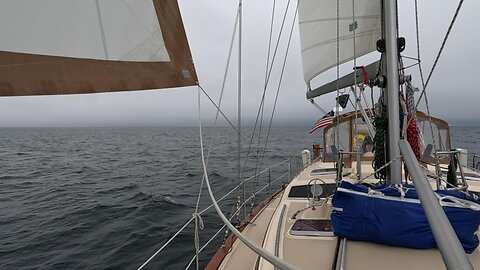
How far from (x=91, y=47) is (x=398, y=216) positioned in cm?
235

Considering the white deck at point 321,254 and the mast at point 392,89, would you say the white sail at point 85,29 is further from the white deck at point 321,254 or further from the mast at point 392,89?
the mast at point 392,89

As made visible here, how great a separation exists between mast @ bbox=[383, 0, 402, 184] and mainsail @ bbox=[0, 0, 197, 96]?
2.07 meters

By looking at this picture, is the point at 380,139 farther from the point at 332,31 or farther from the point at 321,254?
the point at 332,31

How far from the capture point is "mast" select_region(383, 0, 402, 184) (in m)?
2.82

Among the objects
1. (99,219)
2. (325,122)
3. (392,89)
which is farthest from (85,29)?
(99,219)

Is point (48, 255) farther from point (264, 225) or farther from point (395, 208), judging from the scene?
point (395, 208)

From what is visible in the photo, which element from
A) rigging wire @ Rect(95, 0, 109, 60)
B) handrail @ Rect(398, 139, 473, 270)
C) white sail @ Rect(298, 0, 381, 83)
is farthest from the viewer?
white sail @ Rect(298, 0, 381, 83)

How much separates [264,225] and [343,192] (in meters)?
1.97

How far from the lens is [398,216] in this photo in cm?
221

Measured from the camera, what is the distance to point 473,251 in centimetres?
234

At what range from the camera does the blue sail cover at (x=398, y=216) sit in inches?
85.6

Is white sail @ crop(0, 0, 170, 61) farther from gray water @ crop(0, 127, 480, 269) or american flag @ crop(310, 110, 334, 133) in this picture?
american flag @ crop(310, 110, 334, 133)

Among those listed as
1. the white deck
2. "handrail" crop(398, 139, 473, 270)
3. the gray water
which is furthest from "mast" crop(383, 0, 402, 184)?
the gray water

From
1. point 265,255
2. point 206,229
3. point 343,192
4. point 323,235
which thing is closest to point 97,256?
point 206,229
